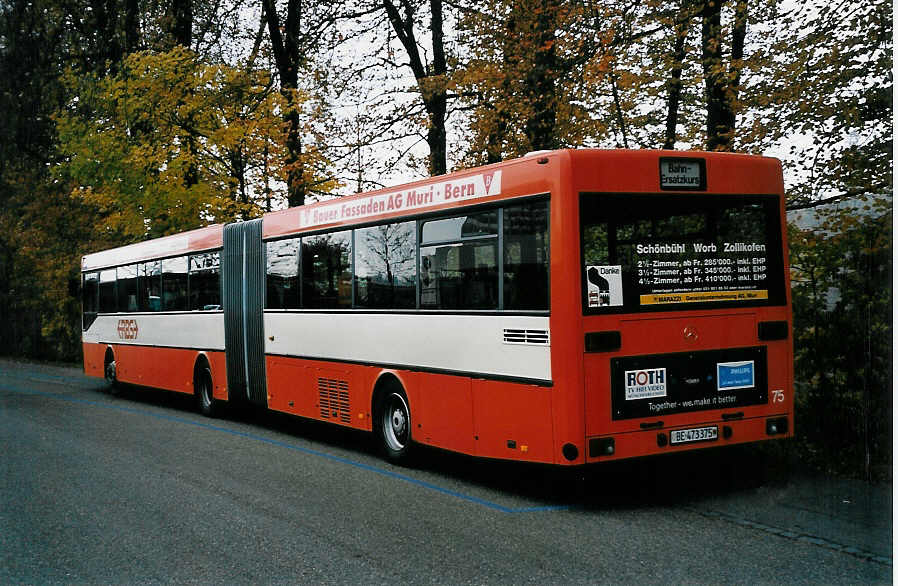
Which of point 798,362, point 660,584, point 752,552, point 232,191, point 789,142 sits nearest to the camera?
point 660,584

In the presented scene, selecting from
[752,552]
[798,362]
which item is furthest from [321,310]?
[752,552]

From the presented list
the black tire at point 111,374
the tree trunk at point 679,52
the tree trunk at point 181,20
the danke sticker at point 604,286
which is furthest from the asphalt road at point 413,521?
the tree trunk at point 181,20

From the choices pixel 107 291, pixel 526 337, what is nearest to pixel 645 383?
pixel 526 337

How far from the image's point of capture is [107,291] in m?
20.6

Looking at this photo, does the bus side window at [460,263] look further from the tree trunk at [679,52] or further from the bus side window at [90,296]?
the bus side window at [90,296]

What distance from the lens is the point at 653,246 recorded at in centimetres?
795

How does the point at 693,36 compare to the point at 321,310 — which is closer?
the point at 321,310

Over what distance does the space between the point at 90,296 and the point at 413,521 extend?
16.3 m

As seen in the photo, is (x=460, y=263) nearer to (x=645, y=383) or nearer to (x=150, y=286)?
(x=645, y=383)

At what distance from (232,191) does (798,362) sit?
15.7 m

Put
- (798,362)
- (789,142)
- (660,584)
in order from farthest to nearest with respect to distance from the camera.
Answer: (789,142), (798,362), (660,584)

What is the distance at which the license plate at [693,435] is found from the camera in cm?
795

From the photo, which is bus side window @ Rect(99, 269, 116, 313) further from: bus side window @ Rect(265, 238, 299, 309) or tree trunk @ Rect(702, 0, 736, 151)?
tree trunk @ Rect(702, 0, 736, 151)

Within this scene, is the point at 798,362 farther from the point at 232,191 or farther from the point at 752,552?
the point at 232,191
